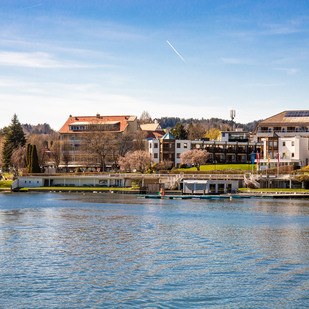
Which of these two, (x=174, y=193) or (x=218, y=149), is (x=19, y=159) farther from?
(x=218, y=149)

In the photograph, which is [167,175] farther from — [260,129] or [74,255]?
[74,255]

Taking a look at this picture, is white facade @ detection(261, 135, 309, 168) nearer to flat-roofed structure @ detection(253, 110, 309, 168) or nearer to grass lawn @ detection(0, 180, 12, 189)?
flat-roofed structure @ detection(253, 110, 309, 168)

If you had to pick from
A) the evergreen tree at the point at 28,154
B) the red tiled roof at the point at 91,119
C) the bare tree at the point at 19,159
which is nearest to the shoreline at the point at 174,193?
the evergreen tree at the point at 28,154

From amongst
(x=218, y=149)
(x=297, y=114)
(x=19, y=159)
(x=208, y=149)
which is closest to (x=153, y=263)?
(x=208, y=149)

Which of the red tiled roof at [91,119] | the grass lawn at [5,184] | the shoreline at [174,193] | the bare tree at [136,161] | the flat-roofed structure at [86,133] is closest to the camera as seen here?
the shoreline at [174,193]

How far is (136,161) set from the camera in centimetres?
13875

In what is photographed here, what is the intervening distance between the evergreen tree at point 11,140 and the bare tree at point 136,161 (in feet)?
126

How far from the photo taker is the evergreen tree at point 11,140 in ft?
518

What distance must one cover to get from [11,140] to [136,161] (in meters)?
46.9

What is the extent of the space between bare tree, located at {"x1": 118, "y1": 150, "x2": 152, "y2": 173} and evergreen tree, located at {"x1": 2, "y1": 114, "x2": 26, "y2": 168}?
126 ft

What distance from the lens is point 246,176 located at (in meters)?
114

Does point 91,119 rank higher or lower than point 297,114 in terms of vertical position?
higher

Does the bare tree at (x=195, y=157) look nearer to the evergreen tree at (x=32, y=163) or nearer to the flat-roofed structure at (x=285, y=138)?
the flat-roofed structure at (x=285, y=138)

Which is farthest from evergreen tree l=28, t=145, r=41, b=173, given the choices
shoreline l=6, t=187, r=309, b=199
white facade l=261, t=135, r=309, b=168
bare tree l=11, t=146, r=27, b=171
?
white facade l=261, t=135, r=309, b=168
